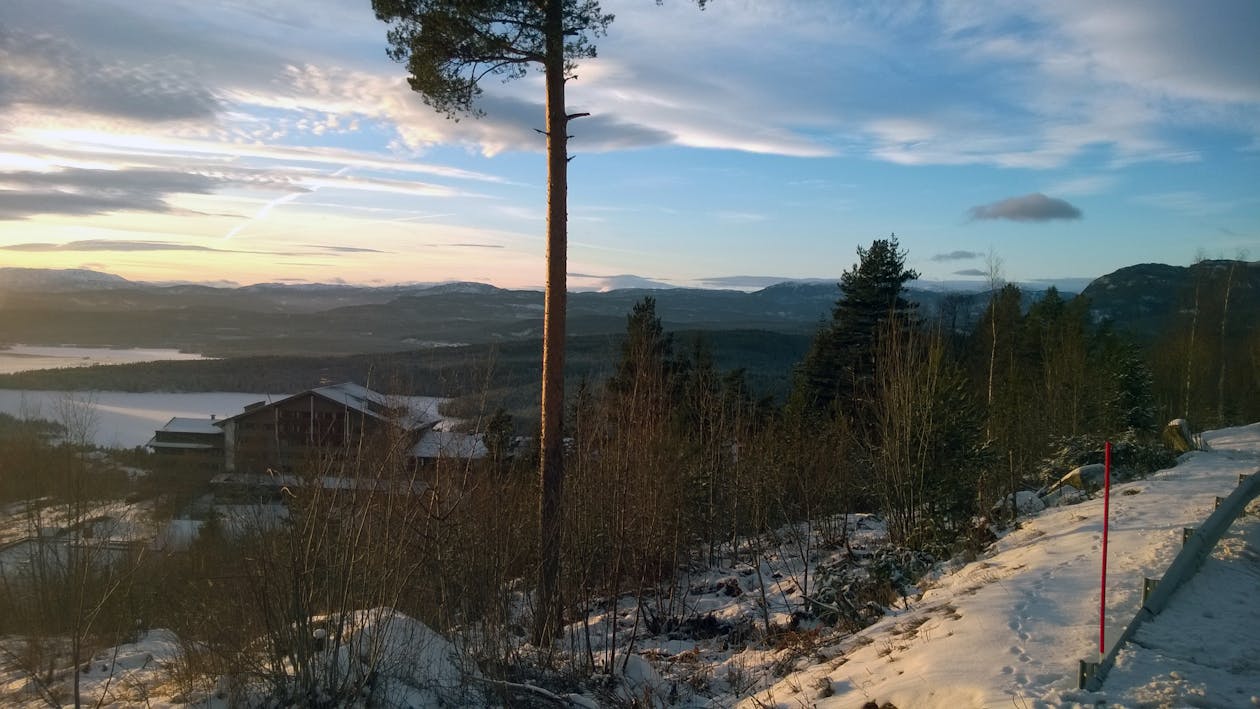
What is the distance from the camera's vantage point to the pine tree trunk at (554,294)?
9.05 meters

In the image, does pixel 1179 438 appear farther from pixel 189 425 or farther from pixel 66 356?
pixel 66 356

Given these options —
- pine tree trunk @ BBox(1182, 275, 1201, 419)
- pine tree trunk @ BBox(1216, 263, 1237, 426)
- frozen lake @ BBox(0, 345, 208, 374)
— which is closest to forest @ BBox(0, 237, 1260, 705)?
pine tree trunk @ BBox(1182, 275, 1201, 419)

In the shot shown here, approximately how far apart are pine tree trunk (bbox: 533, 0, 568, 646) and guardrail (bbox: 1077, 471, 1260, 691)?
18.5ft

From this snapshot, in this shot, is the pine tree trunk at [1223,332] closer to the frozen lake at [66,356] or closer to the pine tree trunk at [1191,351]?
the pine tree trunk at [1191,351]

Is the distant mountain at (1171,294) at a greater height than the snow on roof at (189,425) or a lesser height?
greater

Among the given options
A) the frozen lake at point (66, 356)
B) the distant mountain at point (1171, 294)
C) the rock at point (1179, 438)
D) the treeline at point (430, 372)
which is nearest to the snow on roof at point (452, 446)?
the treeline at point (430, 372)

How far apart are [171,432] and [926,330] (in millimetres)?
25200

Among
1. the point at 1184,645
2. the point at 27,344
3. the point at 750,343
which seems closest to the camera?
the point at 1184,645

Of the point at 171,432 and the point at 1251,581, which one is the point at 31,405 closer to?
the point at 171,432

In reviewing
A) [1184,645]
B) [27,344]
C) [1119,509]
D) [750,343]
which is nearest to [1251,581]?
[1184,645]

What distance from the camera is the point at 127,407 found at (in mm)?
29703

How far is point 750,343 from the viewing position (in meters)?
61.7

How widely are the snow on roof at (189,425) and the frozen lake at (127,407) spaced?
0.31m

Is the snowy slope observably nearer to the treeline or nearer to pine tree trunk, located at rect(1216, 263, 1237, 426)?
the treeline
